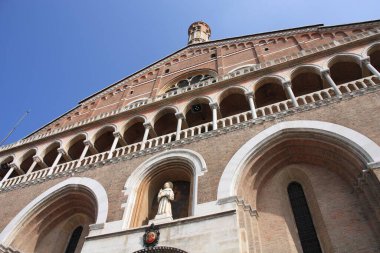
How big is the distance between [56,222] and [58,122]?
7.82 m

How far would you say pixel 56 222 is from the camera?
10906 millimetres

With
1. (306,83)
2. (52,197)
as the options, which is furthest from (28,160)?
(306,83)

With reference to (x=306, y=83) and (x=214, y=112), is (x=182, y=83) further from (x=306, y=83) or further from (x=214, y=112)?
(x=306, y=83)

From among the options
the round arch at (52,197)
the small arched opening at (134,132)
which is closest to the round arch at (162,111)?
the small arched opening at (134,132)

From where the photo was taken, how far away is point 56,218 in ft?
35.7

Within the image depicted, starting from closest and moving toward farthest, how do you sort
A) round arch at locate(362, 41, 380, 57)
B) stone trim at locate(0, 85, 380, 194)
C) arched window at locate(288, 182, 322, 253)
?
arched window at locate(288, 182, 322, 253) → stone trim at locate(0, 85, 380, 194) → round arch at locate(362, 41, 380, 57)

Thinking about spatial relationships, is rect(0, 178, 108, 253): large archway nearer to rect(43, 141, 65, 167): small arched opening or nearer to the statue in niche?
the statue in niche

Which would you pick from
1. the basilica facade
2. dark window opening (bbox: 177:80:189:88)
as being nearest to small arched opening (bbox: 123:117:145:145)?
the basilica facade

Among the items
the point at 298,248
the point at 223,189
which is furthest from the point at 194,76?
the point at 298,248

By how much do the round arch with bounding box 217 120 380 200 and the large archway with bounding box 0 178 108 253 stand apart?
3918mm

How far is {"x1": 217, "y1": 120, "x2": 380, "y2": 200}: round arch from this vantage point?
24.8 ft

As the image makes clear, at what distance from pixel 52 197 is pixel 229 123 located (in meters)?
6.15

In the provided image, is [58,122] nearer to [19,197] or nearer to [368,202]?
[19,197]

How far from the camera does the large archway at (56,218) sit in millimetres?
10086
